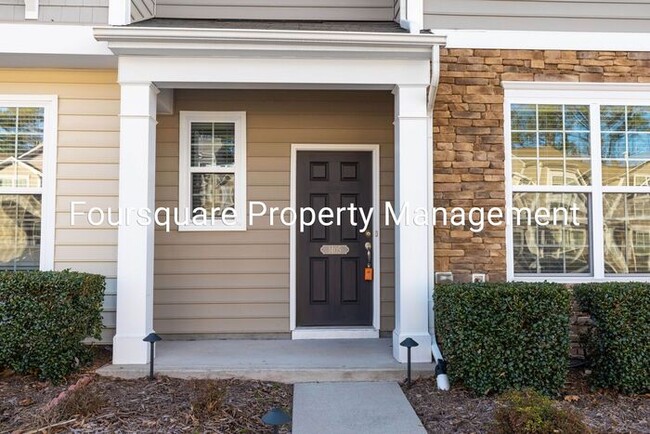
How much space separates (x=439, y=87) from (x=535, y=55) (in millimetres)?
970

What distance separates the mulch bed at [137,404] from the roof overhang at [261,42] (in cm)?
271

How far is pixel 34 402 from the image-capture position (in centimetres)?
363

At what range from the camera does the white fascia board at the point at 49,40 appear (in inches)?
175

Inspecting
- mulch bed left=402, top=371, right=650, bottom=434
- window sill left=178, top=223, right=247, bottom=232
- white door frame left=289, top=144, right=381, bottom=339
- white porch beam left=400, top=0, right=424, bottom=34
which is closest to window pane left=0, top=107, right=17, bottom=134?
window sill left=178, top=223, right=247, bottom=232

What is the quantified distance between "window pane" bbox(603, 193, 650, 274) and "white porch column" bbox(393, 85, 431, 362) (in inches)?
72.6

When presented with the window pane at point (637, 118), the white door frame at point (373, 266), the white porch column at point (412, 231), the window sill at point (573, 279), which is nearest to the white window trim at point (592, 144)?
the window sill at point (573, 279)

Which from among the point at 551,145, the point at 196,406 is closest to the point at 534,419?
the point at 196,406

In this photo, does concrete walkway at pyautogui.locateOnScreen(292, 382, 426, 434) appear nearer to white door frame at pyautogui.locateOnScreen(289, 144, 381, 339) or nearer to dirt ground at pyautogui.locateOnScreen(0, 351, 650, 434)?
dirt ground at pyautogui.locateOnScreen(0, 351, 650, 434)

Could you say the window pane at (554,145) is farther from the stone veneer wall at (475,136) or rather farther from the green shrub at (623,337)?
the green shrub at (623,337)

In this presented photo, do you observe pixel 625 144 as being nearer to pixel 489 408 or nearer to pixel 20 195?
pixel 489 408

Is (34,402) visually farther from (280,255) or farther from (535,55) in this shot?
(535,55)

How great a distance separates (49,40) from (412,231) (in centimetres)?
367

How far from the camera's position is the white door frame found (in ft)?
17.2

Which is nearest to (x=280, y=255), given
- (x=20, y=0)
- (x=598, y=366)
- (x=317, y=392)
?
(x=317, y=392)
